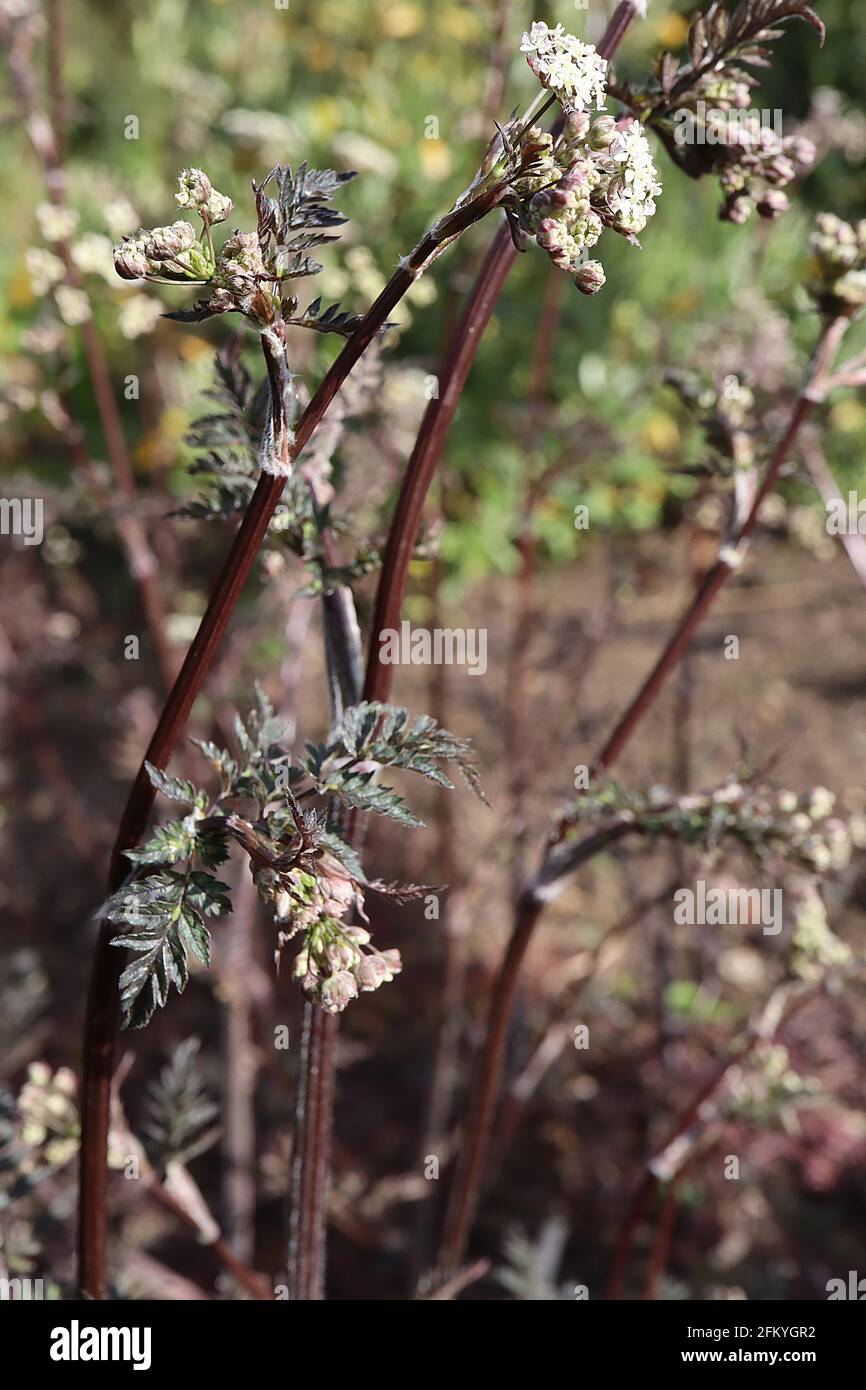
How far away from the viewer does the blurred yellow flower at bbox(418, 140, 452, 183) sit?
3975 mm

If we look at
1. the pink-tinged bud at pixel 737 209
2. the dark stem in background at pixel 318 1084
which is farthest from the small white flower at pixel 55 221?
the pink-tinged bud at pixel 737 209

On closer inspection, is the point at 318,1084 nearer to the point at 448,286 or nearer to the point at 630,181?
the point at 630,181

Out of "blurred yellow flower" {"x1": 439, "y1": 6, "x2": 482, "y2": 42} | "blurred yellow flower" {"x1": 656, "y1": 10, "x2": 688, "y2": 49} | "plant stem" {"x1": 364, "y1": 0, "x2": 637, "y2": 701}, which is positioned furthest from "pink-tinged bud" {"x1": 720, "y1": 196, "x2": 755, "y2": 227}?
"blurred yellow flower" {"x1": 656, "y1": 10, "x2": 688, "y2": 49}

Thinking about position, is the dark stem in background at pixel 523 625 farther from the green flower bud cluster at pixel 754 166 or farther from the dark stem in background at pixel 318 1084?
the green flower bud cluster at pixel 754 166

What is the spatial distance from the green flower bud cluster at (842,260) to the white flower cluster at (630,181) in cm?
48

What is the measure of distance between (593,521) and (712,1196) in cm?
235

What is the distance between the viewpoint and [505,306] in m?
4.02

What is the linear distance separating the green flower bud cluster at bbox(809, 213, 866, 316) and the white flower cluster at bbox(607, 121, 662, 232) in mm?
477

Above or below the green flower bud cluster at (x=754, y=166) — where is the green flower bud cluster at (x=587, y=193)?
below

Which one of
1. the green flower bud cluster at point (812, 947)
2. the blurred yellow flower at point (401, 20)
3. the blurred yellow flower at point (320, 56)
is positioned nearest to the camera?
the green flower bud cluster at point (812, 947)

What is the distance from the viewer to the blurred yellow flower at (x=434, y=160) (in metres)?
3.97

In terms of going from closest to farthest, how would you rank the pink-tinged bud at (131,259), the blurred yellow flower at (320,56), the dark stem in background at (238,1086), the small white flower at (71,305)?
the pink-tinged bud at (131,259), the small white flower at (71,305), the dark stem in background at (238,1086), the blurred yellow flower at (320,56)

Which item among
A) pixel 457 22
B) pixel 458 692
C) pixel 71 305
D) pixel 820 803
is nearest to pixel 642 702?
pixel 820 803
